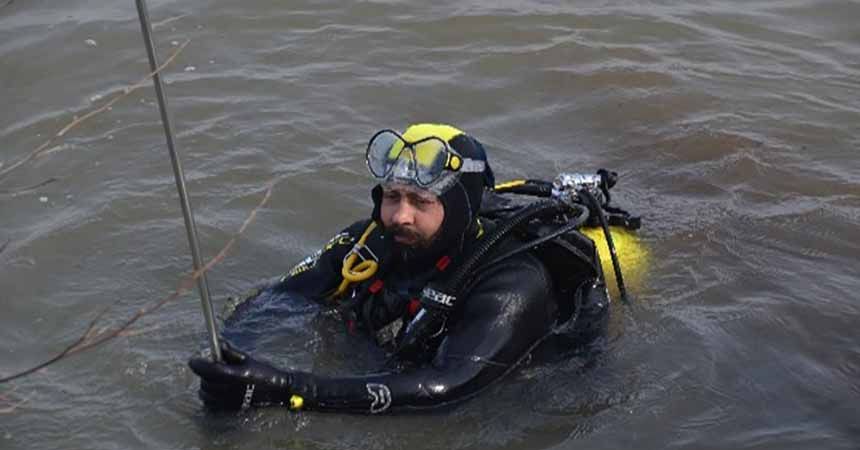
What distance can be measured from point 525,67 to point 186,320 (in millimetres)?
3792

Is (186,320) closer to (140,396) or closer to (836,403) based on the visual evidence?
(140,396)

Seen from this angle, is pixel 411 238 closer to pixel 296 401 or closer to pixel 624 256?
pixel 296 401

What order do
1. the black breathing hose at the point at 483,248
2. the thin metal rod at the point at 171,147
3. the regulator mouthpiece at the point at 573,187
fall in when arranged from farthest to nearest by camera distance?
the regulator mouthpiece at the point at 573,187
the black breathing hose at the point at 483,248
the thin metal rod at the point at 171,147

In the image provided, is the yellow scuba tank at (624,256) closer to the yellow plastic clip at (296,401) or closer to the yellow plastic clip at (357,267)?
the yellow plastic clip at (357,267)

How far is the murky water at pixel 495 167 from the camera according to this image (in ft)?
14.9

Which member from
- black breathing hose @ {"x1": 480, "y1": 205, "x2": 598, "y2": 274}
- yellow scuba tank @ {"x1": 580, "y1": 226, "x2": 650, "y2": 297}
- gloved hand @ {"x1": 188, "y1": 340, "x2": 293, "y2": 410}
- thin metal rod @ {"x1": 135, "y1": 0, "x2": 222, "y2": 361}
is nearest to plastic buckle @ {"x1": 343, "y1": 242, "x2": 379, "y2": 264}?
black breathing hose @ {"x1": 480, "y1": 205, "x2": 598, "y2": 274}

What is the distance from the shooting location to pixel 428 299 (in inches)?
171

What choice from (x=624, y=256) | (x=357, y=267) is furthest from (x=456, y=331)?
(x=624, y=256)

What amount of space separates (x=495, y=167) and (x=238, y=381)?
10.6ft

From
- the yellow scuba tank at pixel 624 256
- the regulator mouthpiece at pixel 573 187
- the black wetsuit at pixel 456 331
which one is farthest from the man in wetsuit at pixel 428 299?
the yellow scuba tank at pixel 624 256

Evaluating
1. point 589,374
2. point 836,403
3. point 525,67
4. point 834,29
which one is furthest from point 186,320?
point 834,29

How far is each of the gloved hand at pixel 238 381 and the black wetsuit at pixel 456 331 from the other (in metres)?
0.08

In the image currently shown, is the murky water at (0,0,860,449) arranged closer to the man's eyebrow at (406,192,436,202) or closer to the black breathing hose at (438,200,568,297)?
the black breathing hose at (438,200,568,297)

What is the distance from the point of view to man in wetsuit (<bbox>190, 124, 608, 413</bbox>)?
13.7 feet
